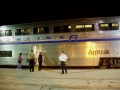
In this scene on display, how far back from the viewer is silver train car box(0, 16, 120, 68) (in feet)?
50.5

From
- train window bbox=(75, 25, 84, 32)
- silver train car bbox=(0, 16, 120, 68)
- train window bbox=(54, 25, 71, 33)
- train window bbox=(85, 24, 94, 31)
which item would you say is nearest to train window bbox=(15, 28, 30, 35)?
silver train car bbox=(0, 16, 120, 68)

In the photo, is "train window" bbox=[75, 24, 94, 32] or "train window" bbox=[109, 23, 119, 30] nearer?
"train window" bbox=[109, 23, 119, 30]

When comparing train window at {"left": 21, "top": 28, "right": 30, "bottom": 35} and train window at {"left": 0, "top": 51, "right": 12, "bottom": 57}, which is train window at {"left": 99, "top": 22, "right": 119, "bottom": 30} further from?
train window at {"left": 0, "top": 51, "right": 12, "bottom": 57}

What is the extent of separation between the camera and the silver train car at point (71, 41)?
15.4 metres

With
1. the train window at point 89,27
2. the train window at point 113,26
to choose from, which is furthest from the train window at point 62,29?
the train window at point 113,26

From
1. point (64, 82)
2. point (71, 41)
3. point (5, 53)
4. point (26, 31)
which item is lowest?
point (64, 82)

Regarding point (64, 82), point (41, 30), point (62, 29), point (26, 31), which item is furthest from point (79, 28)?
point (64, 82)

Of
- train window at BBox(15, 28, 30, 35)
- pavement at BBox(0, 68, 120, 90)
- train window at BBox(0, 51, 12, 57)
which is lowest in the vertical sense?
pavement at BBox(0, 68, 120, 90)

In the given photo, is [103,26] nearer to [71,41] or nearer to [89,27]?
[89,27]

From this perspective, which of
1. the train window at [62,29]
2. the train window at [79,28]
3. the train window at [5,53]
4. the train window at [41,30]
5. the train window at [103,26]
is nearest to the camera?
the train window at [103,26]

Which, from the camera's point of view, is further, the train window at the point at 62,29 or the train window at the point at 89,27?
the train window at the point at 62,29

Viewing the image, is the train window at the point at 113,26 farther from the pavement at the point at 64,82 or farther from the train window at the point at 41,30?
the train window at the point at 41,30

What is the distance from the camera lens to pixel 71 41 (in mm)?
16359

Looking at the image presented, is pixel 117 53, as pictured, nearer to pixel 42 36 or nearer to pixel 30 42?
pixel 42 36
